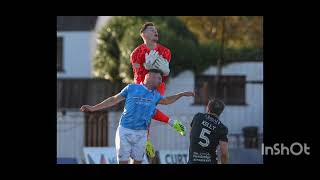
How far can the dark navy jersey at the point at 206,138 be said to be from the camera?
23.2 ft

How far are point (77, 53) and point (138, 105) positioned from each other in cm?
1034

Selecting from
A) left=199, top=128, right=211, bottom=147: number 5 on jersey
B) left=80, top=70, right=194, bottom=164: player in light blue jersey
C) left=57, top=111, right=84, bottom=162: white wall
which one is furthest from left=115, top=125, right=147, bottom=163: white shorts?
left=57, top=111, right=84, bottom=162: white wall

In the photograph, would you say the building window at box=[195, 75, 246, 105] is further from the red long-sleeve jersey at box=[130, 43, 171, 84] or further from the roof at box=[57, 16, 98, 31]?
the red long-sleeve jersey at box=[130, 43, 171, 84]

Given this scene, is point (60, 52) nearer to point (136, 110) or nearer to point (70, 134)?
point (70, 134)

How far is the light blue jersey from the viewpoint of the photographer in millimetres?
6672

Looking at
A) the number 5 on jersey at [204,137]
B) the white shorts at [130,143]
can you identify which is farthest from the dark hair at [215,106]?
the white shorts at [130,143]

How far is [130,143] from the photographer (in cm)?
676

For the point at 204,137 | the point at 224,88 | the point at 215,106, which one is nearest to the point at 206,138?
the point at 204,137

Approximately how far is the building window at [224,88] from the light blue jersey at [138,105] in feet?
23.7

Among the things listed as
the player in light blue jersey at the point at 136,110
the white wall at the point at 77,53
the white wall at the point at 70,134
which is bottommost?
the white wall at the point at 70,134

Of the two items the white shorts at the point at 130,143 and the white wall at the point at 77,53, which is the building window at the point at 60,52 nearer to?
the white wall at the point at 77,53

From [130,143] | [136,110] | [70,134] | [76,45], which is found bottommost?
[70,134]
